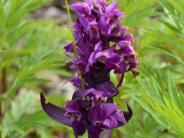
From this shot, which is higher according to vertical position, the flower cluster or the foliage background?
the flower cluster

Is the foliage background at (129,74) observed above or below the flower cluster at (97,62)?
below

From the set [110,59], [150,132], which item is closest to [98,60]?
[110,59]

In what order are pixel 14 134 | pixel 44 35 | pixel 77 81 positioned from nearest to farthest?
1. pixel 77 81
2. pixel 14 134
3. pixel 44 35

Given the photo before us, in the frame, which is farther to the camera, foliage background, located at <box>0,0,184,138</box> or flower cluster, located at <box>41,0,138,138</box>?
foliage background, located at <box>0,0,184,138</box>

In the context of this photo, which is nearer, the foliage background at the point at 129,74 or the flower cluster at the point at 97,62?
the flower cluster at the point at 97,62

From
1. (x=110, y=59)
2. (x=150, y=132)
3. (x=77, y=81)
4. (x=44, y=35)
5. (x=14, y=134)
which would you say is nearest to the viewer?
(x=110, y=59)

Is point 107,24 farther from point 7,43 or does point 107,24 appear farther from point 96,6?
point 7,43

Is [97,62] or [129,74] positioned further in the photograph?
[129,74]

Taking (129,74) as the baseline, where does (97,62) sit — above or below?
above
